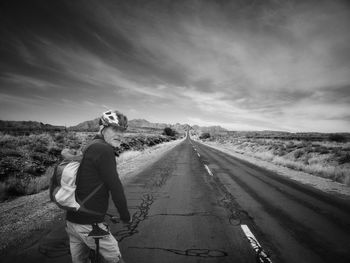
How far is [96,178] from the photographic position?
6.59 ft

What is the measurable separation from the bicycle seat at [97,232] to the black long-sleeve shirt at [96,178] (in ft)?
0.23

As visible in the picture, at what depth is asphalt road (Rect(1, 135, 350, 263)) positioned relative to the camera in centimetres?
343

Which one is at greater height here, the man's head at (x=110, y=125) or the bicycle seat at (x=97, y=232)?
the man's head at (x=110, y=125)

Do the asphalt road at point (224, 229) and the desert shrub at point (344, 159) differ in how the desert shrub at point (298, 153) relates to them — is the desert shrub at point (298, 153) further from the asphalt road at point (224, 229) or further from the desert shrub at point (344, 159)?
the asphalt road at point (224, 229)

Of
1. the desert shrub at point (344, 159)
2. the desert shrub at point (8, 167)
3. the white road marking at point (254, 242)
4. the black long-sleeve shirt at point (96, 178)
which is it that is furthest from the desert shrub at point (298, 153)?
the desert shrub at point (8, 167)

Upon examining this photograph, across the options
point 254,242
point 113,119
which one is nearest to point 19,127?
point 113,119

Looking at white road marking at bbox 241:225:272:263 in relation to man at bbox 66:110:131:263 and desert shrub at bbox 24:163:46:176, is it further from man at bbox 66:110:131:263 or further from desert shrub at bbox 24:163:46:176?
desert shrub at bbox 24:163:46:176

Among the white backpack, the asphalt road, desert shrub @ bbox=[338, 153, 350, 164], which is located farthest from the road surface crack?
desert shrub @ bbox=[338, 153, 350, 164]

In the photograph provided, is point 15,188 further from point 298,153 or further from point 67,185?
point 298,153

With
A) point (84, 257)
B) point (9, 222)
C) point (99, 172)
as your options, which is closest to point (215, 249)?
point (84, 257)

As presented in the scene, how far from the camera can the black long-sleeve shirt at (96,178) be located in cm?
195

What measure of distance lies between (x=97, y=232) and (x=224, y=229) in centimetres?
330

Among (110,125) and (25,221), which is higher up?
(110,125)

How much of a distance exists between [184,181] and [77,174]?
7.60m
